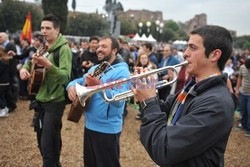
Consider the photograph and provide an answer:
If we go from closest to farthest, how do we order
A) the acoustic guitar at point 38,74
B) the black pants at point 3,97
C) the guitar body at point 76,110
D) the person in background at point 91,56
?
the guitar body at point 76,110 < the acoustic guitar at point 38,74 < the person in background at point 91,56 < the black pants at point 3,97

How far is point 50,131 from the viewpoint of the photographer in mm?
3496

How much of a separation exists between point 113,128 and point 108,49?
1.02 metres

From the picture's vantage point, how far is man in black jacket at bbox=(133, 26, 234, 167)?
157 cm

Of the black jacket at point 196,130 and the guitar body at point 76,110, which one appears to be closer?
the black jacket at point 196,130

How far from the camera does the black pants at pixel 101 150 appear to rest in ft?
10.0

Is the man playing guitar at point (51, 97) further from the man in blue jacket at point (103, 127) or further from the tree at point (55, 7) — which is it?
the tree at point (55, 7)

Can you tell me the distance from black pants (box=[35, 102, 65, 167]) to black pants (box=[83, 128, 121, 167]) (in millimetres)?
595

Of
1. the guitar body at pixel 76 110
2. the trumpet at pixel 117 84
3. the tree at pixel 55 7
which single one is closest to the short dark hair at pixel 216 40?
the trumpet at pixel 117 84

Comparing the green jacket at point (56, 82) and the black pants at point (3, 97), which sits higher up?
the green jacket at point (56, 82)

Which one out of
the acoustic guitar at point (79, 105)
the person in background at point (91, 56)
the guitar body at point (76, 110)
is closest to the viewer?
the acoustic guitar at point (79, 105)

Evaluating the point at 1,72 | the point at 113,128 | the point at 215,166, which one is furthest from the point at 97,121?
Result: the point at 1,72

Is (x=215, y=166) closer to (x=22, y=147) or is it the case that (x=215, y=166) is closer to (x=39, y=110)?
(x=39, y=110)

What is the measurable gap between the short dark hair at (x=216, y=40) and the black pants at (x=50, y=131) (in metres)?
2.38

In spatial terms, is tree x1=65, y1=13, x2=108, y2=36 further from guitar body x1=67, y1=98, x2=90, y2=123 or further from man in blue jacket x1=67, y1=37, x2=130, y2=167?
man in blue jacket x1=67, y1=37, x2=130, y2=167
